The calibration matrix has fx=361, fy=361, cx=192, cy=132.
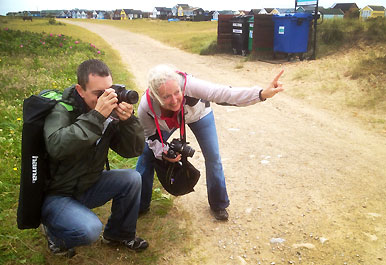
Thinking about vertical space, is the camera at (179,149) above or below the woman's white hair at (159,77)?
below

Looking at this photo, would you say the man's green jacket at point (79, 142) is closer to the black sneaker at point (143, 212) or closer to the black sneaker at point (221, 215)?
the black sneaker at point (143, 212)

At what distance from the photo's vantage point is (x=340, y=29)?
14438 millimetres

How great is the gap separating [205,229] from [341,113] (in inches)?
191

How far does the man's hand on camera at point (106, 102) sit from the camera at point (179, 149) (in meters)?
0.88

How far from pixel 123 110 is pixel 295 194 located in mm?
2490

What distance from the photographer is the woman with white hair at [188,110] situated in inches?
116

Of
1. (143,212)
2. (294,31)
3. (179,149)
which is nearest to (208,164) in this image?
(179,149)

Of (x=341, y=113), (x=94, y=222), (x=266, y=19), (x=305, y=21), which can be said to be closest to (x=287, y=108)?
(x=341, y=113)

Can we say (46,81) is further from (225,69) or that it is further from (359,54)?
(359,54)

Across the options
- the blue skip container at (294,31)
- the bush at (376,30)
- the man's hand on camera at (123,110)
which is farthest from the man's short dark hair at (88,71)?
the bush at (376,30)

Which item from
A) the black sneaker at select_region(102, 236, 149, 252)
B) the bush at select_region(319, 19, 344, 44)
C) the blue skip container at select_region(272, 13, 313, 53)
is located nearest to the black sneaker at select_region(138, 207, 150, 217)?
the black sneaker at select_region(102, 236, 149, 252)

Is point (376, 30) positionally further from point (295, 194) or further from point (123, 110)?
point (123, 110)

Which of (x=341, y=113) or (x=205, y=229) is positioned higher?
(x=341, y=113)

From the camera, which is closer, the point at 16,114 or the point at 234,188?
the point at 234,188
